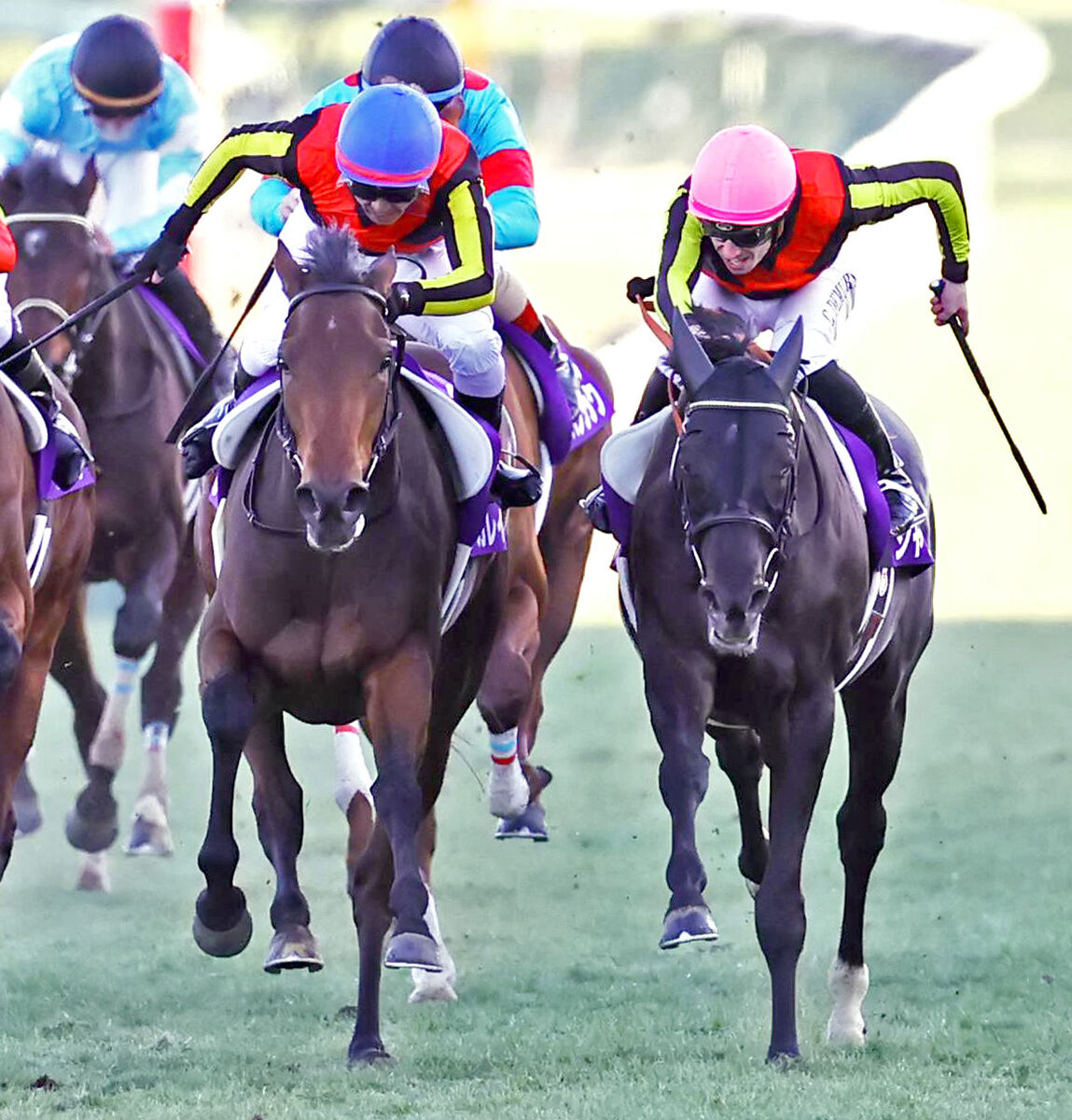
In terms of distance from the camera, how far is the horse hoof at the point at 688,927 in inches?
223

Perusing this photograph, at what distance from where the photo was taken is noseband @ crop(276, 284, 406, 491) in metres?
5.76

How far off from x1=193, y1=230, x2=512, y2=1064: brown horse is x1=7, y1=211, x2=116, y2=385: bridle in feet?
6.24

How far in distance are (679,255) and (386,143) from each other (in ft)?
2.76

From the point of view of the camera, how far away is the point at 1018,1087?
5.76 meters

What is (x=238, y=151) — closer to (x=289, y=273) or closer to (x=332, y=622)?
(x=289, y=273)

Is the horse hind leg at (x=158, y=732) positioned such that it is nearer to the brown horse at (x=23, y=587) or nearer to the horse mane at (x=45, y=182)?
the horse mane at (x=45, y=182)

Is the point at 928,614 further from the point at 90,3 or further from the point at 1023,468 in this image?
the point at 90,3

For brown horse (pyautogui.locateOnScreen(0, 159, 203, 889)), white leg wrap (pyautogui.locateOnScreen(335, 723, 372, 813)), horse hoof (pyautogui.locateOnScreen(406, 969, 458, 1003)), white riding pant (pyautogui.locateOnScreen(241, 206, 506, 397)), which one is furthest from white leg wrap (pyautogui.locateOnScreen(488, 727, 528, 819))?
brown horse (pyautogui.locateOnScreen(0, 159, 203, 889))

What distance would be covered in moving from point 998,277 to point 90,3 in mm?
8827

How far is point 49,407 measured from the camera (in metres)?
7.01

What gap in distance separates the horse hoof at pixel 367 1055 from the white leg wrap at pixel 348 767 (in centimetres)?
125

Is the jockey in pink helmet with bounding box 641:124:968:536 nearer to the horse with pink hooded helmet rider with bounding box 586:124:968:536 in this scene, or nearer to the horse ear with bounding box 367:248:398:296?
the horse with pink hooded helmet rider with bounding box 586:124:968:536

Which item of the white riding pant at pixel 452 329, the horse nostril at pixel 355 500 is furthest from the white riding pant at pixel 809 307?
the horse nostril at pixel 355 500

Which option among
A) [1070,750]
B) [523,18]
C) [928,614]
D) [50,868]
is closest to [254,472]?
[928,614]
